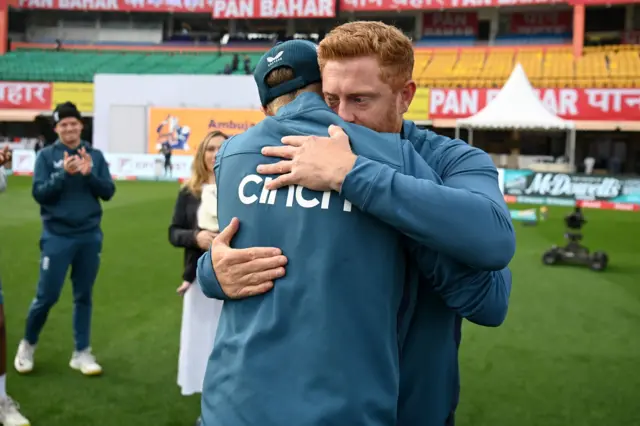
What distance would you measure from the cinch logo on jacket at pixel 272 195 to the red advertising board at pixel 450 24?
37.7 meters

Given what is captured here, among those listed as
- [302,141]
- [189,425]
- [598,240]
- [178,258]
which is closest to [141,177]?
[178,258]

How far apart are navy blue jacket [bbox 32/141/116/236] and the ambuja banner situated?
20.2 meters

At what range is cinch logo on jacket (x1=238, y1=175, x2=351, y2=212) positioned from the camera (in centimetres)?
144

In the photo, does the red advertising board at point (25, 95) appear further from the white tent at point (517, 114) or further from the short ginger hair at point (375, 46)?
the short ginger hair at point (375, 46)

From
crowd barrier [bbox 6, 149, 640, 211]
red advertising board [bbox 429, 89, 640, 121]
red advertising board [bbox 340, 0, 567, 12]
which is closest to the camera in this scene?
crowd barrier [bbox 6, 149, 640, 211]

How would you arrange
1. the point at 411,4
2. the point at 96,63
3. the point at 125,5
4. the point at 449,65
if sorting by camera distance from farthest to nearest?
1. the point at 125,5
2. the point at 96,63
3. the point at 411,4
4. the point at 449,65

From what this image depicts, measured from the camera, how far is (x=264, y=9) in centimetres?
3784

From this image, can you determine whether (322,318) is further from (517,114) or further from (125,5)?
(125,5)

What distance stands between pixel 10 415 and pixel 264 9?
120 feet

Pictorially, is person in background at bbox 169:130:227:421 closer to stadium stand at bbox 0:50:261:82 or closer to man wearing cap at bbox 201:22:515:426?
man wearing cap at bbox 201:22:515:426

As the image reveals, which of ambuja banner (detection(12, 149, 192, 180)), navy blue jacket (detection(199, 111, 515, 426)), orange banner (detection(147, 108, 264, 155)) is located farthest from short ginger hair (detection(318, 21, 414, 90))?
orange banner (detection(147, 108, 264, 155))

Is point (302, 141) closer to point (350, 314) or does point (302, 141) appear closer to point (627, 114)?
point (350, 314)

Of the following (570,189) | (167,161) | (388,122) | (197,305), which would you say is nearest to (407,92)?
(388,122)

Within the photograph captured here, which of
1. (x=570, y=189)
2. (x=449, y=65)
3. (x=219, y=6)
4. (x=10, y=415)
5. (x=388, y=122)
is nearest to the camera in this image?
(x=388, y=122)
